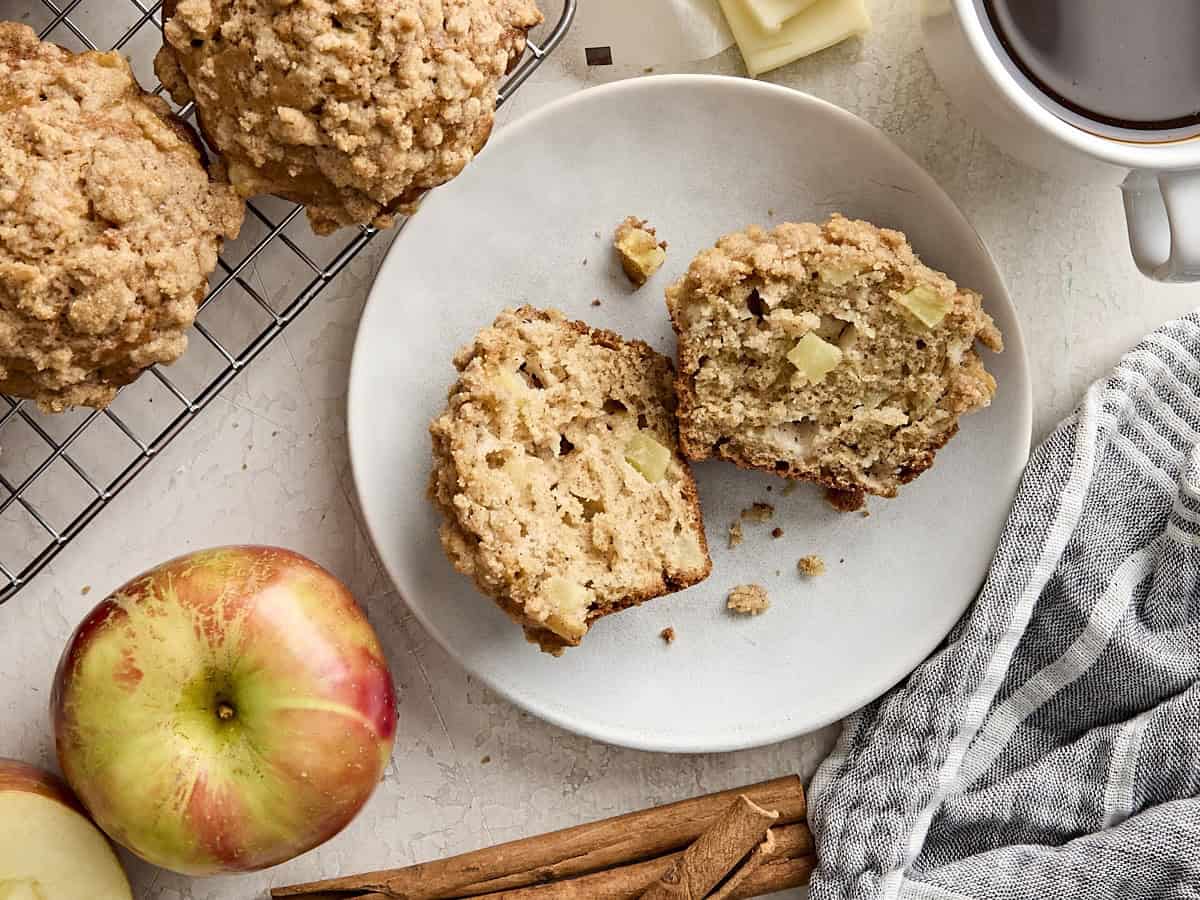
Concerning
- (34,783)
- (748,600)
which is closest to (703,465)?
(748,600)

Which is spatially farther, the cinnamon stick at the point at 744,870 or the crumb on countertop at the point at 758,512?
the crumb on countertop at the point at 758,512

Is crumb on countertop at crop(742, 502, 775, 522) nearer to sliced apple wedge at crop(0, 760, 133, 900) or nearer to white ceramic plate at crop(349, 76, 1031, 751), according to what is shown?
white ceramic plate at crop(349, 76, 1031, 751)

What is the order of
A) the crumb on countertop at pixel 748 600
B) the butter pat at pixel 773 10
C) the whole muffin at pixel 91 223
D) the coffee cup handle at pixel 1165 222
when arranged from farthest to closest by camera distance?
the crumb on countertop at pixel 748 600 < the butter pat at pixel 773 10 < the coffee cup handle at pixel 1165 222 < the whole muffin at pixel 91 223

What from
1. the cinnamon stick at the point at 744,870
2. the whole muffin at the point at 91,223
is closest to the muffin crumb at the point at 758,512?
the cinnamon stick at the point at 744,870

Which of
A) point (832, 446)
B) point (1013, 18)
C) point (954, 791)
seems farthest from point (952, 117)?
point (954, 791)

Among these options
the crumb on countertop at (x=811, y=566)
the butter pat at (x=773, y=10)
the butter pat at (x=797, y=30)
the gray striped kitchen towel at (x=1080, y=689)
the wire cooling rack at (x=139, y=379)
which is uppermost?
the wire cooling rack at (x=139, y=379)

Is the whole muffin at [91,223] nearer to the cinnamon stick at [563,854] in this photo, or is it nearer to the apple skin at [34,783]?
the apple skin at [34,783]

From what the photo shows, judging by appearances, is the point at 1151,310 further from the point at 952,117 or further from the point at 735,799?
the point at 735,799
